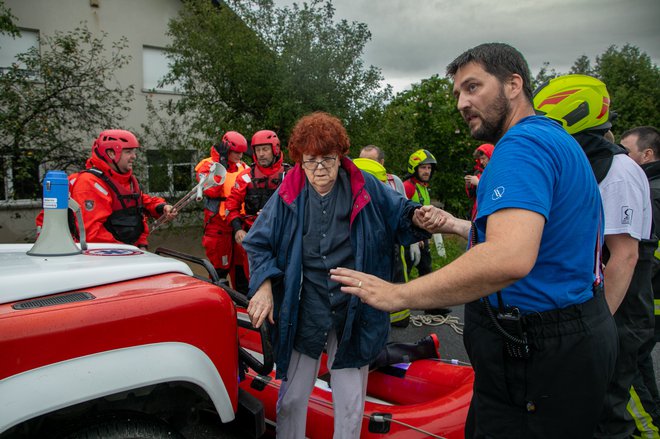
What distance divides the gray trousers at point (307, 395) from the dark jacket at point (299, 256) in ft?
0.35

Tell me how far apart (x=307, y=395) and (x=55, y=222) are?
1.71m

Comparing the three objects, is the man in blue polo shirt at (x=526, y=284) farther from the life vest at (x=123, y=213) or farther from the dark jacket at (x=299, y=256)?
the life vest at (x=123, y=213)

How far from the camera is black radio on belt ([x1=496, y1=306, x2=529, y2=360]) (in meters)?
1.64

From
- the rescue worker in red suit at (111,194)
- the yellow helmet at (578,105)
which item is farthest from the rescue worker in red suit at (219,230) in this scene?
the yellow helmet at (578,105)

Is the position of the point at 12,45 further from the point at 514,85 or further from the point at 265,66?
the point at 514,85

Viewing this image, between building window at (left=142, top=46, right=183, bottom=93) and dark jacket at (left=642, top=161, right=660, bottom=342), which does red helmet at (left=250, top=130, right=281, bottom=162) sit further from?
building window at (left=142, top=46, right=183, bottom=93)

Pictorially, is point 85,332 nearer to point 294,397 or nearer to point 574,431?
point 294,397

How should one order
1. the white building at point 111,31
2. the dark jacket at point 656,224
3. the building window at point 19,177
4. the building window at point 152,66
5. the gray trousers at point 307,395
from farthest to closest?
1. the building window at point 152,66
2. the white building at point 111,31
3. the building window at point 19,177
4. the dark jacket at point 656,224
5. the gray trousers at point 307,395

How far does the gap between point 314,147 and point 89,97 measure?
889 centimetres

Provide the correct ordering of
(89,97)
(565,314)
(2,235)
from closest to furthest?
1. (565,314)
2. (89,97)
3. (2,235)

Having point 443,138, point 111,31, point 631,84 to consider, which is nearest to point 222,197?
point 443,138

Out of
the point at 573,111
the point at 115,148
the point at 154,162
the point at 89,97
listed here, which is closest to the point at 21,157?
the point at 89,97

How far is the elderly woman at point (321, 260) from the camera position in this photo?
257 centimetres

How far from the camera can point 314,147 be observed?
2.62 metres
